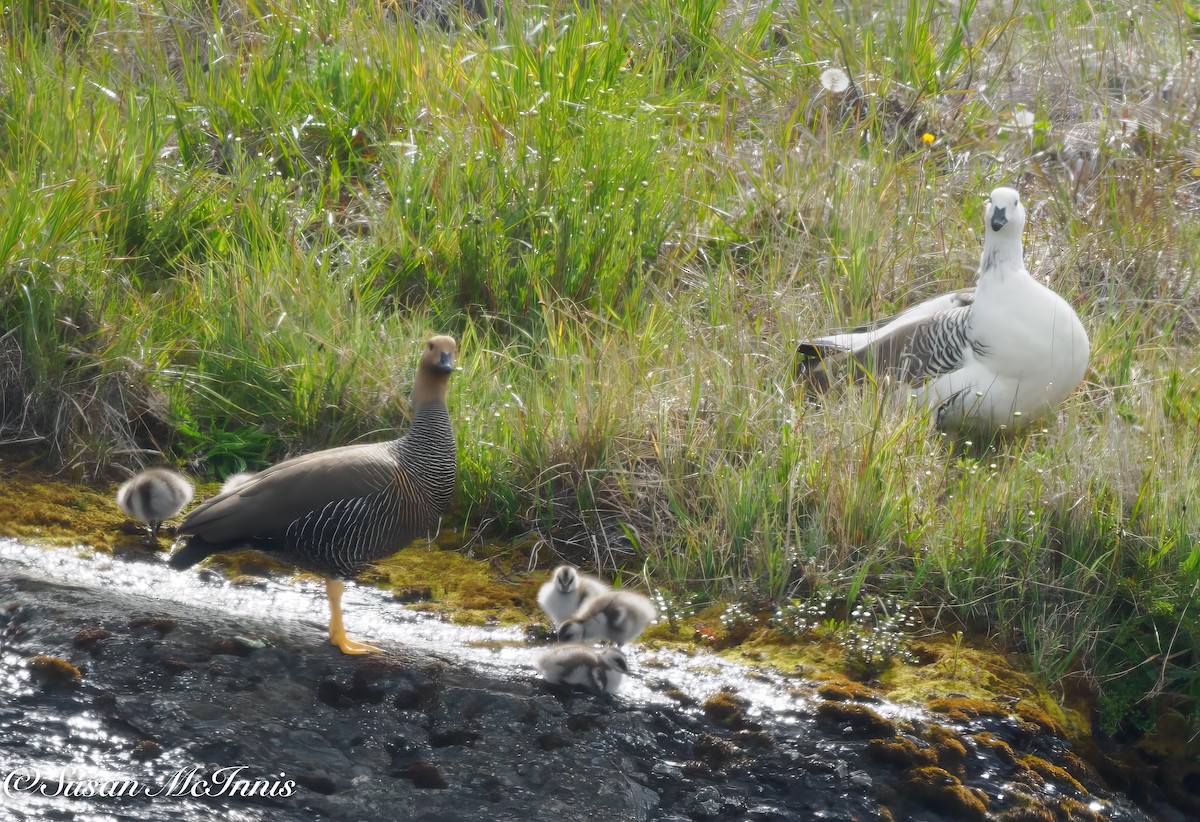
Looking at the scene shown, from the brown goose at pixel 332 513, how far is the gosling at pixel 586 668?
58 cm

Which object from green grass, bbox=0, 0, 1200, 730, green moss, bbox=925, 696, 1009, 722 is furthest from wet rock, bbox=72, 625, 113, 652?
green moss, bbox=925, 696, 1009, 722

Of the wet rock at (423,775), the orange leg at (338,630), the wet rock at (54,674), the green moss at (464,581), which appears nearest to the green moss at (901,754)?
the wet rock at (423,775)

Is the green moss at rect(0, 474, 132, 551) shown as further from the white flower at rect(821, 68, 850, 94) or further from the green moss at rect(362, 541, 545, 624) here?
the white flower at rect(821, 68, 850, 94)

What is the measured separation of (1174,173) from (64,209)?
585 cm

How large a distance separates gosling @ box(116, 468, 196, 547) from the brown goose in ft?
1.41

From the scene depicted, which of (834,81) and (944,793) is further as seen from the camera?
(834,81)

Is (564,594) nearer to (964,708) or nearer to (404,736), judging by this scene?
(404,736)

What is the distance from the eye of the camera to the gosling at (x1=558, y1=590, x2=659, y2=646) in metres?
4.04

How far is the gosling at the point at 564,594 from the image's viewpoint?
4285mm

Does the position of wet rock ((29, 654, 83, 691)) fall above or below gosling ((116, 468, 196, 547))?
below

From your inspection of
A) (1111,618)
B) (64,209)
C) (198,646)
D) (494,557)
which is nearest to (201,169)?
(64,209)

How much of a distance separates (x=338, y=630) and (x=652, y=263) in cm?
318

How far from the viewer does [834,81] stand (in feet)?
26.0

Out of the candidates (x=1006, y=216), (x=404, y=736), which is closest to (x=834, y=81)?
(x=1006, y=216)
